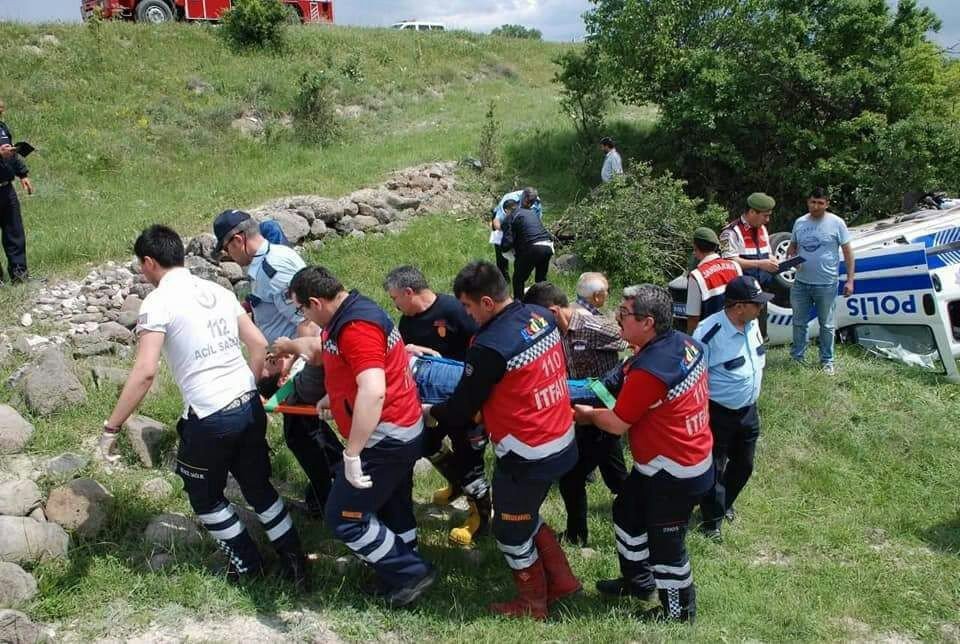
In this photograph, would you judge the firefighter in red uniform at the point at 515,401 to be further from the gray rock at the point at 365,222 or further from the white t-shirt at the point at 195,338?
the gray rock at the point at 365,222

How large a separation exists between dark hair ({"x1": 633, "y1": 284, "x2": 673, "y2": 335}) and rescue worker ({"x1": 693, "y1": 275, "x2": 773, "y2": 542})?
746 mm

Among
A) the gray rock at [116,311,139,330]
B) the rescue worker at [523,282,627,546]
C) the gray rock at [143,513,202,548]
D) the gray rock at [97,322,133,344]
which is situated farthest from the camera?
the gray rock at [116,311,139,330]

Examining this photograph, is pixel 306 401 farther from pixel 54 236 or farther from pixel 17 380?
pixel 54 236

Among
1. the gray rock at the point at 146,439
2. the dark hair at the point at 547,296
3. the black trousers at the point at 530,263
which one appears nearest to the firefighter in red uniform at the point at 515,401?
the dark hair at the point at 547,296

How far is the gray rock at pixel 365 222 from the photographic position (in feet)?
31.4

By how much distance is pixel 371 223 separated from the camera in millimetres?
9703

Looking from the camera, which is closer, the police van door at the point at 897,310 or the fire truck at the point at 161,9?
the police van door at the point at 897,310

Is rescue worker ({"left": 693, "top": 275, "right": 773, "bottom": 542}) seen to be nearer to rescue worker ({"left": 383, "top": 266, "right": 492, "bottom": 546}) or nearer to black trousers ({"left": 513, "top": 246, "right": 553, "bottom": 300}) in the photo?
rescue worker ({"left": 383, "top": 266, "right": 492, "bottom": 546})

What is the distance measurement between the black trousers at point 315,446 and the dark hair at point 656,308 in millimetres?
1930

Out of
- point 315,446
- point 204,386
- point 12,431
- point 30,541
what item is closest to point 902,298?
point 315,446

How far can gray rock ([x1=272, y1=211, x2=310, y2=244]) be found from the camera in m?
8.76

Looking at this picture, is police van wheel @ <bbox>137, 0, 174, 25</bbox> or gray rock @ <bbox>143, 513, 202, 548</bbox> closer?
gray rock @ <bbox>143, 513, 202, 548</bbox>

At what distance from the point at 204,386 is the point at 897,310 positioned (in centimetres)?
629

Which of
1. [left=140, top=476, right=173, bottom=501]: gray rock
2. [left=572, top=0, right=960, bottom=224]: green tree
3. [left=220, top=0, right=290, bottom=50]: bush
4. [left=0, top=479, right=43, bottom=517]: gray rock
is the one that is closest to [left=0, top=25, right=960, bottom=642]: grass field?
[left=140, top=476, right=173, bottom=501]: gray rock
